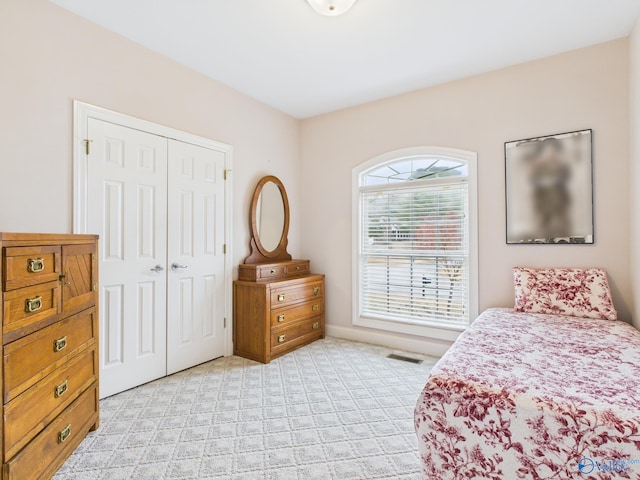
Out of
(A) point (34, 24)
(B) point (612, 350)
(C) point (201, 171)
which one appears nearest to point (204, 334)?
(C) point (201, 171)

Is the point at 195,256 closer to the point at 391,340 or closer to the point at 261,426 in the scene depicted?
the point at 261,426

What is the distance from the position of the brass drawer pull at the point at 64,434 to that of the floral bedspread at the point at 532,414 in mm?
1760

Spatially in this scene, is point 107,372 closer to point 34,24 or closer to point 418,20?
point 34,24

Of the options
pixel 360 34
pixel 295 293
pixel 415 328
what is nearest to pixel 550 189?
pixel 415 328

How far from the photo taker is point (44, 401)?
149 cm

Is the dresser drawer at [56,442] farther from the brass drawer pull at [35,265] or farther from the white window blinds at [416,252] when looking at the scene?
the white window blinds at [416,252]

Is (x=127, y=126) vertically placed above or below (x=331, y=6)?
below

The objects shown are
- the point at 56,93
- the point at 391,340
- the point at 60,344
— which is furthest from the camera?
the point at 391,340

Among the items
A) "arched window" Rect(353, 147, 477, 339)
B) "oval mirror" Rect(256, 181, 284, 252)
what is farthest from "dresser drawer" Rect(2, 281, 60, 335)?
"arched window" Rect(353, 147, 477, 339)

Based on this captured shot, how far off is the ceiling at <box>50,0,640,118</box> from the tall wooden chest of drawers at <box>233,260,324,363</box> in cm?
198

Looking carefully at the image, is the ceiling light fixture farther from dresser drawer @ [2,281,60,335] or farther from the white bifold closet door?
dresser drawer @ [2,281,60,335]

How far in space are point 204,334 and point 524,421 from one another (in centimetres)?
269

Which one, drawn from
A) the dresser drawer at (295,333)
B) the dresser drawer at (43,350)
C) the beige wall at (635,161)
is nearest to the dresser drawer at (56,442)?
the dresser drawer at (43,350)

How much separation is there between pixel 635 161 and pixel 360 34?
223 centimetres
